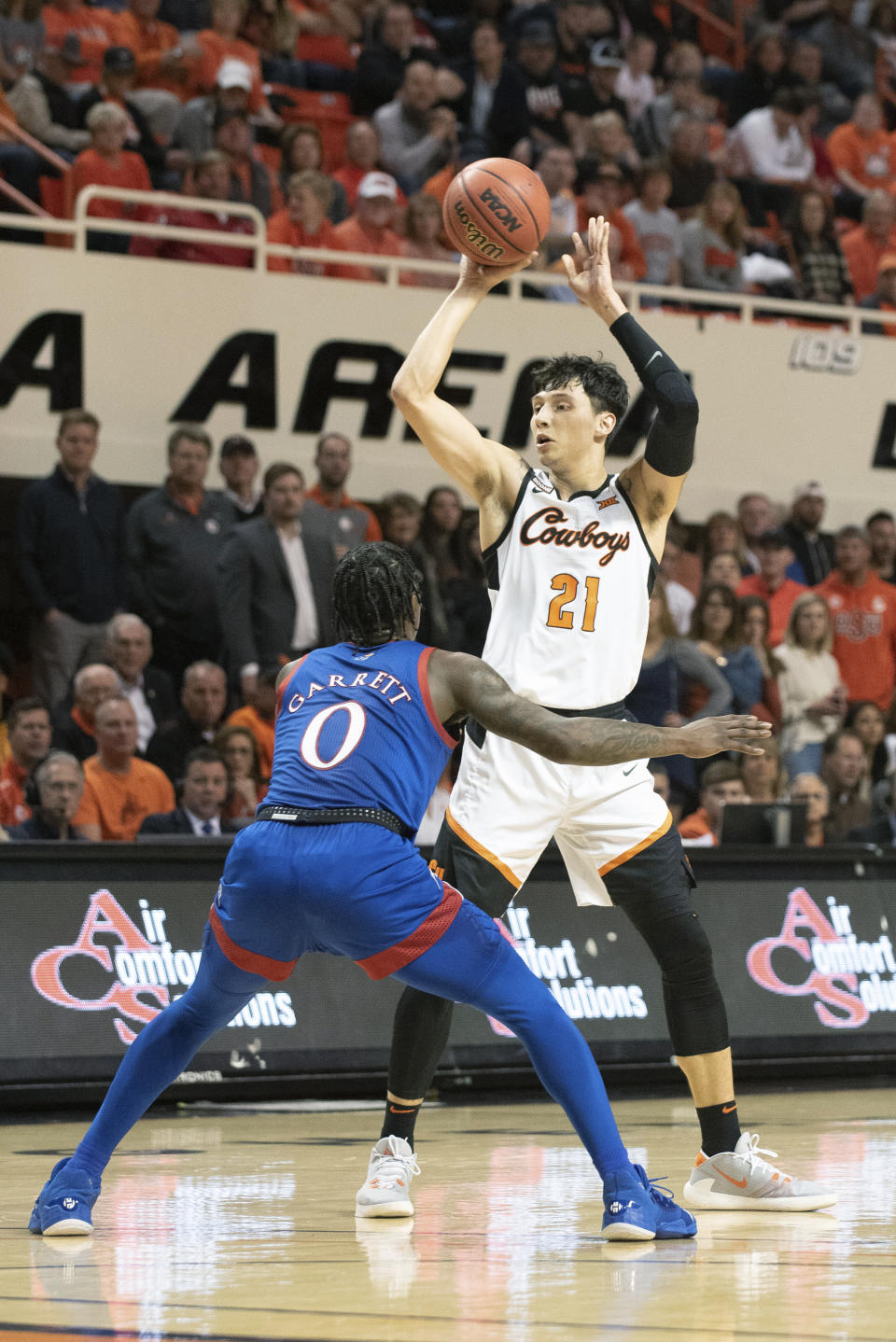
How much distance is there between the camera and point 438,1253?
480 cm

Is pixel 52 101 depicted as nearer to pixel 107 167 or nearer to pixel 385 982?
pixel 107 167

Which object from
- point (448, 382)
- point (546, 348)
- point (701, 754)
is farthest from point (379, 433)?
point (701, 754)

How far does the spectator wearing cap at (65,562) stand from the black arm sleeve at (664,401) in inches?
251

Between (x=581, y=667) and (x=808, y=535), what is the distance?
9618mm

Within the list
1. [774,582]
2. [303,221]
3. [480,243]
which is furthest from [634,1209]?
[303,221]

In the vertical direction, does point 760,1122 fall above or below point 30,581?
below

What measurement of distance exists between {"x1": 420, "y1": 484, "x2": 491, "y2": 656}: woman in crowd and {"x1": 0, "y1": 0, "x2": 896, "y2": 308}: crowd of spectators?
245cm

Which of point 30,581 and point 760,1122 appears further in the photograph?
point 30,581

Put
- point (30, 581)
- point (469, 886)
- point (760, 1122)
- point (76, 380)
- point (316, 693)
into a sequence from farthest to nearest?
point (76, 380)
point (30, 581)
point (760, 1122)
point (469, 886)
point (316, 693)

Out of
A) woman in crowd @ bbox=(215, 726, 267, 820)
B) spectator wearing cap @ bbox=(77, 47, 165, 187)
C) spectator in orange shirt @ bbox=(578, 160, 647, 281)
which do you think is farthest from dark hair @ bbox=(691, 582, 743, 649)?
spectator wearing cap @ bbox=(77, 47, 165, 187)

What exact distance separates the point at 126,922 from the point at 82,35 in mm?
8242

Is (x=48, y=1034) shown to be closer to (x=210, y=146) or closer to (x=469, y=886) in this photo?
(x=469, y=886)

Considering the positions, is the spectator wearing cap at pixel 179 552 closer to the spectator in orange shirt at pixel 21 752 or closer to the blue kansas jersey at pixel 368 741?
the spectator in orange shirt at pixel 21 752

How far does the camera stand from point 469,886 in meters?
5.62
